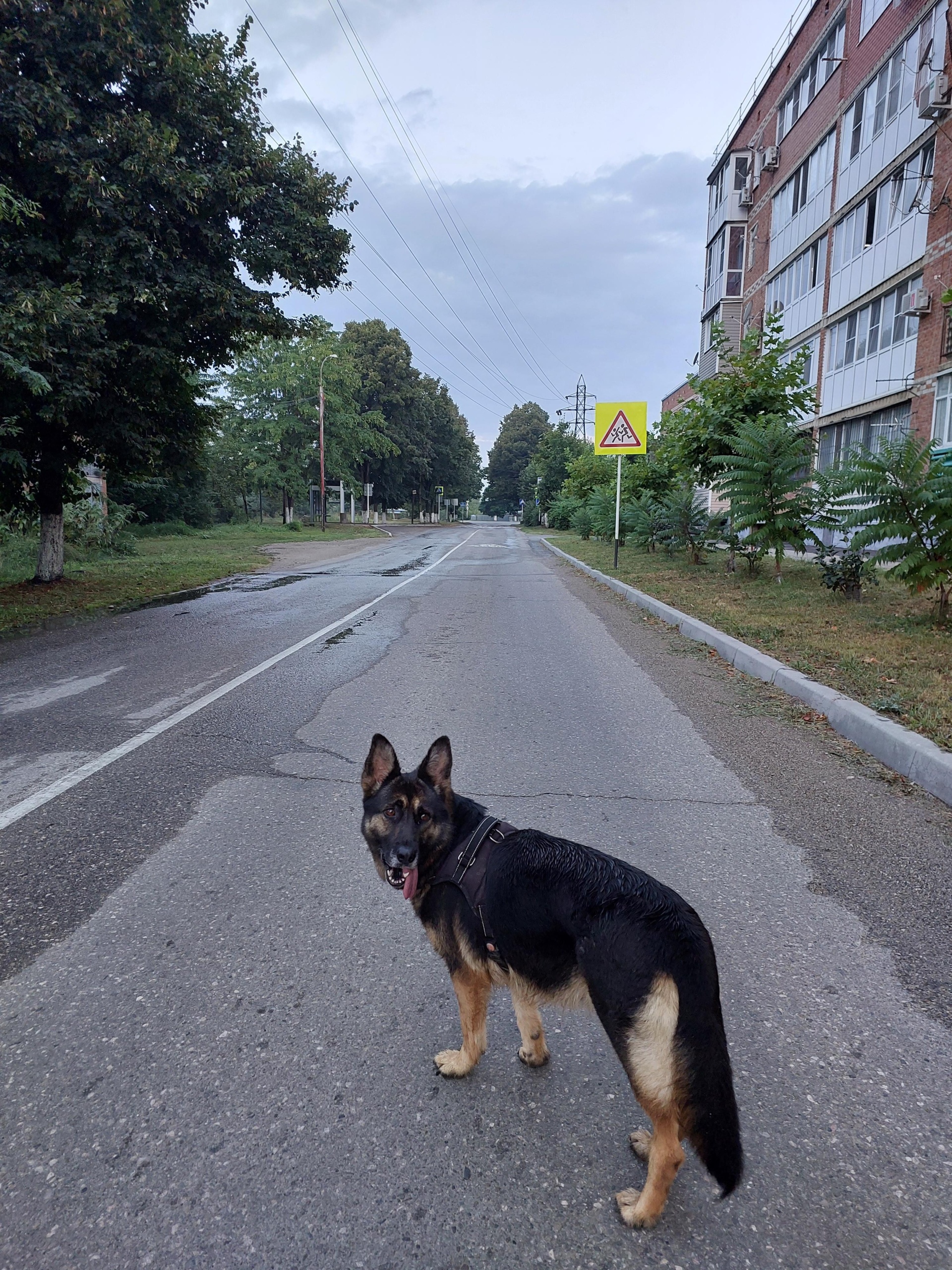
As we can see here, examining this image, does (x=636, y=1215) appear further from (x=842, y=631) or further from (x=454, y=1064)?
(x=842, y=631)

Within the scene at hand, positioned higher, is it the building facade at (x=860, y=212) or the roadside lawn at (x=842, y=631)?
the building facade at (x=860, y=212)

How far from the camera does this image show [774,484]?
13.5m

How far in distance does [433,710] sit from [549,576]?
14.2 metres

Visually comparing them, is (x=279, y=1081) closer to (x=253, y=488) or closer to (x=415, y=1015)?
(x=415, y=1015)

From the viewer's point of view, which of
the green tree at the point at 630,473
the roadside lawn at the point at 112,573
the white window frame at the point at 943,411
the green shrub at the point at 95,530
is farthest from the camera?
the green tree at the point at 630,473

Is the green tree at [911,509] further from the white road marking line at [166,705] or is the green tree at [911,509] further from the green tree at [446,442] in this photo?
the green tree at [446,442]

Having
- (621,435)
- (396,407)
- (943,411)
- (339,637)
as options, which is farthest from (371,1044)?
(396,407)

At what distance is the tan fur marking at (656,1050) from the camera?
178cm

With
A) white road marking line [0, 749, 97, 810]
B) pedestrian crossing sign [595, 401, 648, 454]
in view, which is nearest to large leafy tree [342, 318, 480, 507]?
pedestrian crossing sign [595, 401, 648, 454]

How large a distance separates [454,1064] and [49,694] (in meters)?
6.08

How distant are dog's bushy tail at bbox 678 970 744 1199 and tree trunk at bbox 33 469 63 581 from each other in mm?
15025

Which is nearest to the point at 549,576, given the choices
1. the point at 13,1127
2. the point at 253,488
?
the point at 13,1127

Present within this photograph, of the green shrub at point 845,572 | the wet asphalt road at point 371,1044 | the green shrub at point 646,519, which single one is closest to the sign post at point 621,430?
the green shrub at point 646,519

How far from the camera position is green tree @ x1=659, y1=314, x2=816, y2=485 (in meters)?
15.1
